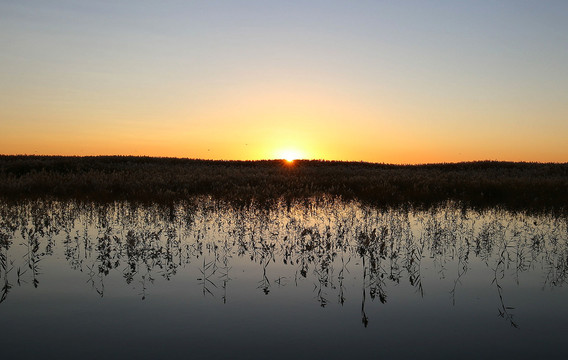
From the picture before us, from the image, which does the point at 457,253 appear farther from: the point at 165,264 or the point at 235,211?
the point at 235,211

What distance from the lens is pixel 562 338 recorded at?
4.48 m

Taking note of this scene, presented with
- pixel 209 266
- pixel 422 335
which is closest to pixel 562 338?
pixel 422 335

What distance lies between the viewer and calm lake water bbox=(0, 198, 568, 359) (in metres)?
4.36

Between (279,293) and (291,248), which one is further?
(291,248)

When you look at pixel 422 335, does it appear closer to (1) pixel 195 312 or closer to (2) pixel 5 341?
(1) pixel 195 312

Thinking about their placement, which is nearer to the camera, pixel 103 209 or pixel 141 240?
pixel 141 240

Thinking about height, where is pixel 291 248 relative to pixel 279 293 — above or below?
above

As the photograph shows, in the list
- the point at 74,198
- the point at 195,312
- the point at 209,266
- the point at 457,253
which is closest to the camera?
the point at 195,312

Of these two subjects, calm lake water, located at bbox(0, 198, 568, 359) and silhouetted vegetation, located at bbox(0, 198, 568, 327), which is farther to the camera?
silhouetted vegetation, located at bbox(0, 198, 568, 327)

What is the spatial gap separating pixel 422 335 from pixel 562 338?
1373mm

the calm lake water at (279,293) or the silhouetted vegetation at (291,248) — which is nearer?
the calm lake water at (279,293)

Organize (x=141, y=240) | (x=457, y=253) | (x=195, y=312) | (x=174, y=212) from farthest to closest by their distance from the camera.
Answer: (x=174, y=212)
(x=141, y=240)
(x=457, y=253)
(x=195, y=312)

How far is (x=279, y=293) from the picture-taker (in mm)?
5859

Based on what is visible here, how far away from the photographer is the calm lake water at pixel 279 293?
436cm
